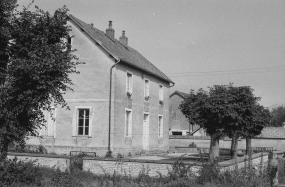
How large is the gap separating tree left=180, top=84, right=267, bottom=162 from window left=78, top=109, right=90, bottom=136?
7.12 m

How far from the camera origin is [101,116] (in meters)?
24.2

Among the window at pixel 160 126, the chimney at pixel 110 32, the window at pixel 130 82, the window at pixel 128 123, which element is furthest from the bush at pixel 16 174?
the window at pixel 160 126

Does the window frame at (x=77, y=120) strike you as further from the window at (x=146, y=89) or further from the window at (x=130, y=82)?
the window at (x=146, y=89)

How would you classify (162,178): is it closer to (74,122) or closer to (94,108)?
(94,108)

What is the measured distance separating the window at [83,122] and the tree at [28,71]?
10.8 metres

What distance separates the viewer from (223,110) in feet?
64.2

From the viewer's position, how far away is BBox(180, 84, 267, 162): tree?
1969cm

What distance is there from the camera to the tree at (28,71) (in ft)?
42.4

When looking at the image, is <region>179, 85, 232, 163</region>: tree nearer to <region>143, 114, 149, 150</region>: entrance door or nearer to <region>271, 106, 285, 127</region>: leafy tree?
<region>143, 114, 149, 150</region>: entrance door

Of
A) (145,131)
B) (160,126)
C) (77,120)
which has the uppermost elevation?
(77,120)

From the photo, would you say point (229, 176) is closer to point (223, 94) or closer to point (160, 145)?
point (223, 94)

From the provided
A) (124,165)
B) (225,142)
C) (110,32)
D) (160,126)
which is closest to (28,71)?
(124,165)

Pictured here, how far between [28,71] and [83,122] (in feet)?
40.0

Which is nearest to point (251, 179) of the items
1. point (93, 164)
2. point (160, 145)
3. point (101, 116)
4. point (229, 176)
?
point (229, 176)
